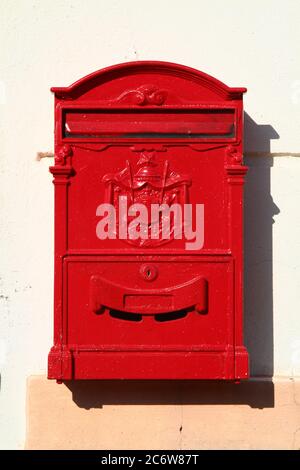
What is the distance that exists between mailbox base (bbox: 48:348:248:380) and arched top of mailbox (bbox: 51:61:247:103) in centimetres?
126

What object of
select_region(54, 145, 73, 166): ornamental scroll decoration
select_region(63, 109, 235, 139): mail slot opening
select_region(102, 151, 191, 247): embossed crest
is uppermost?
select_region(63, 109, 235, 139): mail slot opening

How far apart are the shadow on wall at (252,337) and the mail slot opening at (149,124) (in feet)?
1.42

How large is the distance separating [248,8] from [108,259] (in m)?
1.64

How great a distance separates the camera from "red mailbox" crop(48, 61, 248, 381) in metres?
3.28

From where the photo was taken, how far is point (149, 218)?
3311 mm

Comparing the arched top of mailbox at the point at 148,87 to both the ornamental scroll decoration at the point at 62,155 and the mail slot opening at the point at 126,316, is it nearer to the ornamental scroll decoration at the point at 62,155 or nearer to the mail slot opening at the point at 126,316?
the ornamental scroll decoration at the point at 62,155

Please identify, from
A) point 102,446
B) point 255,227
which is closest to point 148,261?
point 255,227

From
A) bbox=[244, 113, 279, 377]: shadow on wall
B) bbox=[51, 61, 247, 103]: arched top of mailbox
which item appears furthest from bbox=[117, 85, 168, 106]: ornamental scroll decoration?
bbox=[244, 113, 279, 377]: shadow on wall

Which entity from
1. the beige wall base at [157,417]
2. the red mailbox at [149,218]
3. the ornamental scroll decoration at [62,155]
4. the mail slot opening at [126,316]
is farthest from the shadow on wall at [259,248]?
the ornamental scroll decoration at [62,155]

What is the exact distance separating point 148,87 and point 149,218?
657 millimetres

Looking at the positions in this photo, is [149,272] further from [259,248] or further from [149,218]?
[259,248]

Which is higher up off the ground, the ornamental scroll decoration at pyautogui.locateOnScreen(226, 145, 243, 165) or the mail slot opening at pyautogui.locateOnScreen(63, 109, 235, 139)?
the mail slot opening at pyautogui.locateOnScreen(63, 109, 235, 139)

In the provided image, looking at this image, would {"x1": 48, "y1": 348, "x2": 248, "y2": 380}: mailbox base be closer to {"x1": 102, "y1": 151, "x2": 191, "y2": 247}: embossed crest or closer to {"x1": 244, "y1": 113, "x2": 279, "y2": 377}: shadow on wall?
{"x1": 244, "y1": 113, "x2": 279, "y2": 377}: shadow on wall

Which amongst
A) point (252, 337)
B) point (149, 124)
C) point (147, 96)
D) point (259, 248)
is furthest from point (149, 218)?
point (252, 337)
